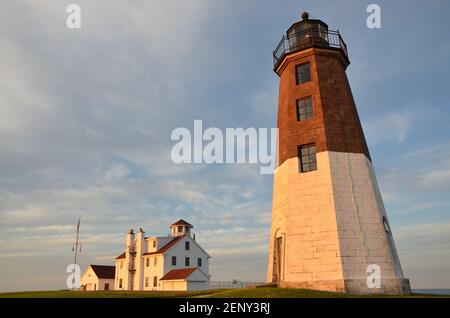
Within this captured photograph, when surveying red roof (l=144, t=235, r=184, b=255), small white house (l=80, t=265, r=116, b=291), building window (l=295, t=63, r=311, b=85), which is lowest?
small white house (l=80, t=265, r=116, b=291)

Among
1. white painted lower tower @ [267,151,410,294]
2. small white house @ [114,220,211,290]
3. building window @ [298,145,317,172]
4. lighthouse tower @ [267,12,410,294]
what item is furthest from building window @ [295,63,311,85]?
small white house @ [114,220,211,290]

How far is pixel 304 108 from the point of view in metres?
23.8

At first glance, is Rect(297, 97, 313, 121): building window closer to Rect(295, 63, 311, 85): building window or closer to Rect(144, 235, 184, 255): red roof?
Rect(295, 63, 311, 85): building window

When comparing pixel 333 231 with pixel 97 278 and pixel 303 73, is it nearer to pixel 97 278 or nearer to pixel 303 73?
pixel 303 73

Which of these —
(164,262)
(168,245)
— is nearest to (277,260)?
(164,262)

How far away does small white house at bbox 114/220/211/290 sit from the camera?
2136 inches

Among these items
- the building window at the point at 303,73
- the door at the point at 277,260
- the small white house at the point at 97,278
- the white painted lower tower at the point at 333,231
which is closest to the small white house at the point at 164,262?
the small white house at the point at 97,278

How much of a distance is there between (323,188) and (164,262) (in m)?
42.4

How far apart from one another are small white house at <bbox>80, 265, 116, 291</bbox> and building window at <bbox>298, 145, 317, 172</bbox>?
60.5 meters

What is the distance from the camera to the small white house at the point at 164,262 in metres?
54.2
